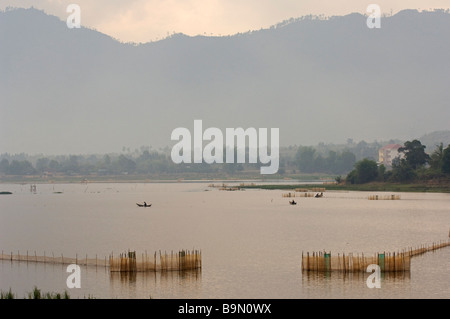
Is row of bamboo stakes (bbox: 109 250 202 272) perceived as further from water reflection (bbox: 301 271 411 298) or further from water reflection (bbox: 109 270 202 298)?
water reflection (bbox: 301 271 411 298)

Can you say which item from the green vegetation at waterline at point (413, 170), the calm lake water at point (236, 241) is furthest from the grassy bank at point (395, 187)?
the calm lake water at point (236, 241)

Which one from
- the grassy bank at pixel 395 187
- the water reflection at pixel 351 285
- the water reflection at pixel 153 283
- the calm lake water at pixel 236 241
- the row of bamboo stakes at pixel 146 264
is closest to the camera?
the water reflection at pixel 351 285

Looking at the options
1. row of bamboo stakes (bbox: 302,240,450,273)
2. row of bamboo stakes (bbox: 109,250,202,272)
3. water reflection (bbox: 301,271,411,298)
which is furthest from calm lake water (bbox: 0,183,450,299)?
row of bamboo stakes (bbox: 302,240,450,273)

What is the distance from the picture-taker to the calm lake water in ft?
167

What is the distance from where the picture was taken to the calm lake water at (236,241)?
5094 centimetres

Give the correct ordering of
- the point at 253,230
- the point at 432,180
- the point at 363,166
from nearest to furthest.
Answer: the point at 253,230
the point at 432,180
the point at 363,166

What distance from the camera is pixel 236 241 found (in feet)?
273

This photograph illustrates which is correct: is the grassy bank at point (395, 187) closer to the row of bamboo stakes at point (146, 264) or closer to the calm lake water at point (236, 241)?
the calm lake water at point (236, 241)

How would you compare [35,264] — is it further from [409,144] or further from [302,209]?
[409,144]

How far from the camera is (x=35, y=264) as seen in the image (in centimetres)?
6159
